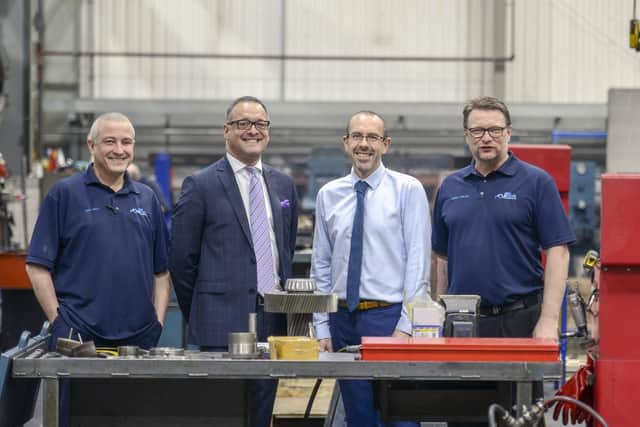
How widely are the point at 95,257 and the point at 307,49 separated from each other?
8.34 m

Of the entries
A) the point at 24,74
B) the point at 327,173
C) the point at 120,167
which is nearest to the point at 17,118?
the point at 24,74

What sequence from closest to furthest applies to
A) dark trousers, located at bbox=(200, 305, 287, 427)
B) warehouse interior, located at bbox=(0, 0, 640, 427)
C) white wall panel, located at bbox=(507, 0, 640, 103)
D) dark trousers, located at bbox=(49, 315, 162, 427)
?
dark trousers, located at bbox=(200, 305, 287, 427) → dark trousers, located at bbox=(49, 315, 162, 427) → warehouse interior, located at bbox=(0, 0, 640, 427) → white wall panel, located at bbox=(507, 0, 640, 103)

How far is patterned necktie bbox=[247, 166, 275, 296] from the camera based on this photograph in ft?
11.2

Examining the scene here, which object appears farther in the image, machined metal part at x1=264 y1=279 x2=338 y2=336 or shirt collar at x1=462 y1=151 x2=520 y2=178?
shirt collar at x1=462 y1=151 x2=520 y2=178

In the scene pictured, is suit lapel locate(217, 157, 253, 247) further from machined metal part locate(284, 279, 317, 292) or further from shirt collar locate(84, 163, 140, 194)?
machined metal part locate(284, 279, 317, 292)

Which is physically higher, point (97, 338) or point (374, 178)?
point (374, 178)

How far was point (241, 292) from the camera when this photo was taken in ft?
11.1

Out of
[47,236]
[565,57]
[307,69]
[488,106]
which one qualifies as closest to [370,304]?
[488,106]

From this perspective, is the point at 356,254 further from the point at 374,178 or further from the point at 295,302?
the point at 295,302

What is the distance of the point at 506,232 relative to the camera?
3.35m

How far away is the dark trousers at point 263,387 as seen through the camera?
3.15 m

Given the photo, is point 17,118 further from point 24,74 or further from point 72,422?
point 72,422

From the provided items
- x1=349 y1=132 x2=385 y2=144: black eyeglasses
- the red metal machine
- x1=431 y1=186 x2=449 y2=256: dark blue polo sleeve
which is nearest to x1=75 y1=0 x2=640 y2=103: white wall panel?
x1=431 y1=186 x2=449 y2=256: dark blue polo sleeve

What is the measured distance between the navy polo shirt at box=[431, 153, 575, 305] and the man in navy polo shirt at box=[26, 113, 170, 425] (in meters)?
0.95
